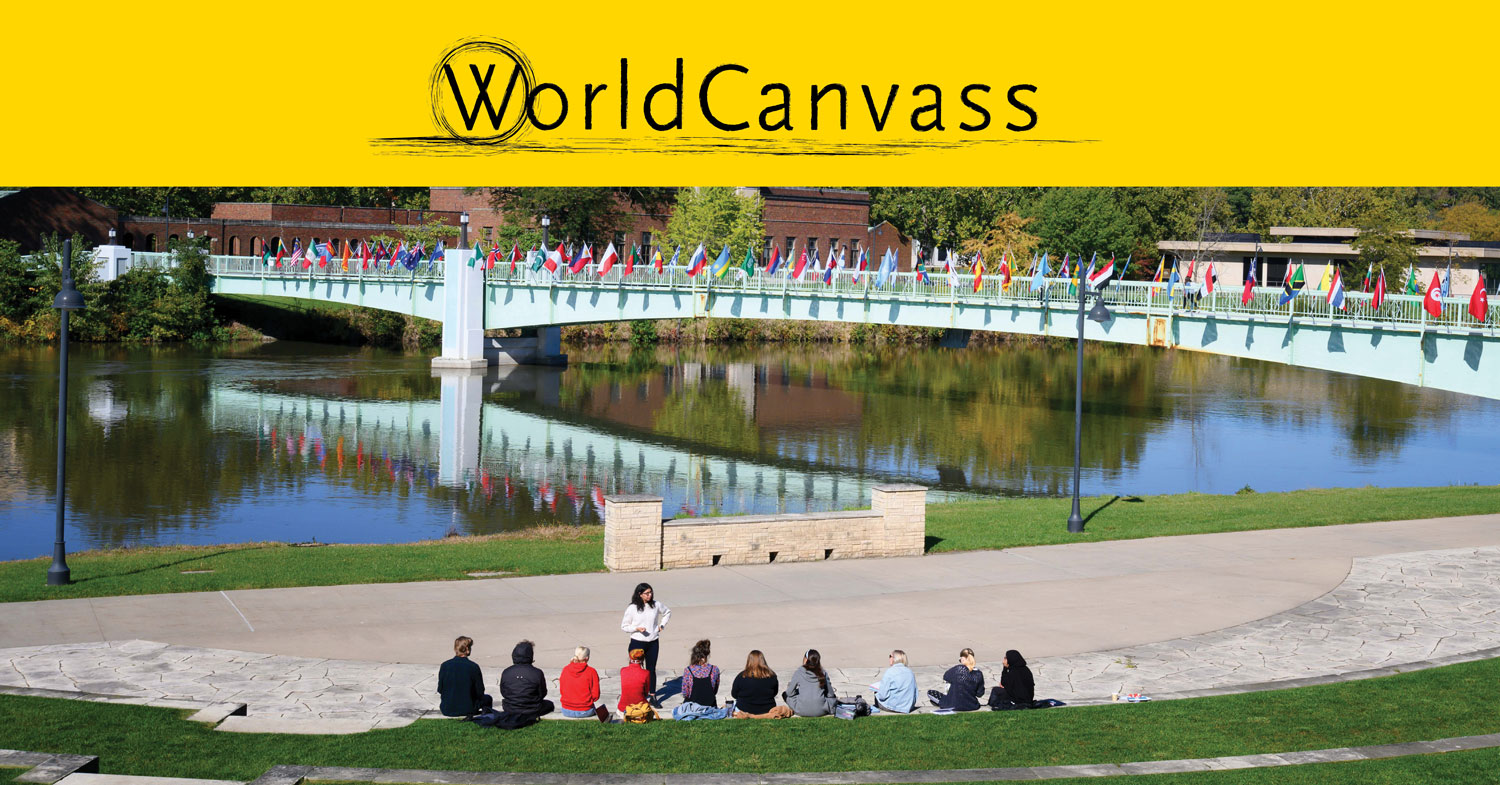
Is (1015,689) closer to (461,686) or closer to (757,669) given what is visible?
(757,669)

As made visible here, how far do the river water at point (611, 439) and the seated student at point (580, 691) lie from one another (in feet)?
58.3

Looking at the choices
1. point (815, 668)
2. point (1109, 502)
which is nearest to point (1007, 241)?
point (1109, 502)

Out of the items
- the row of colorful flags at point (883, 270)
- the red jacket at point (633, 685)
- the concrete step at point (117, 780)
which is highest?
the row of colorful flags at point (883, 270)

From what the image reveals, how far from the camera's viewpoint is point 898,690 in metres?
14.6

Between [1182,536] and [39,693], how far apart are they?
19.2 metres

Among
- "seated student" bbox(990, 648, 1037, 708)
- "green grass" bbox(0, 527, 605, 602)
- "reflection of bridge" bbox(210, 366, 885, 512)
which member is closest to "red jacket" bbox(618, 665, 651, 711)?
"seated student" bbox(990, 648, 1037, 708)

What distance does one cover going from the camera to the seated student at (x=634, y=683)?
45.6ft

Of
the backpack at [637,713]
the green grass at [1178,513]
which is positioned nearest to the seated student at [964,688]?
the backpack at [637,713]

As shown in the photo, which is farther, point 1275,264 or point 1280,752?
point 1275,264

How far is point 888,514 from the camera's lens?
23609mm

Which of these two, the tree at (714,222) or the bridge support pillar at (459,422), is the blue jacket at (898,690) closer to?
the bridge support pillar at (459,422)

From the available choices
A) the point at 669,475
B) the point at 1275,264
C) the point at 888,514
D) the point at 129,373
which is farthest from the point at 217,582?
the point at 1275,264

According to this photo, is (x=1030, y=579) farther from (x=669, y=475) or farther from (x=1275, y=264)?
(x=1275, y=264)

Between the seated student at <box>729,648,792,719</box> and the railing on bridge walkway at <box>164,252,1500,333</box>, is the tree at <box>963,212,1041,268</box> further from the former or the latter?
the seated student at <box>729,648,792,719</box>
